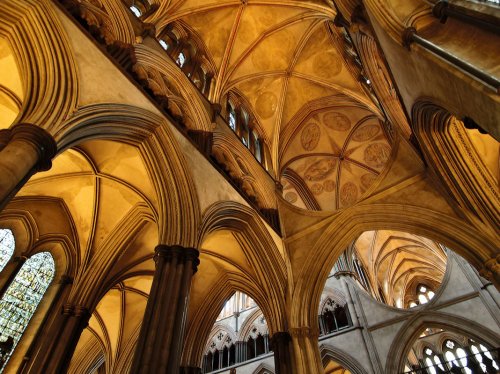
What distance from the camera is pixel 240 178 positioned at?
9.63 m

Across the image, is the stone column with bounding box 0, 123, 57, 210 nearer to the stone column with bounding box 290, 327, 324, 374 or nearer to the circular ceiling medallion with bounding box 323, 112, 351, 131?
the stone column with bounding box 290, 327, 324, 374

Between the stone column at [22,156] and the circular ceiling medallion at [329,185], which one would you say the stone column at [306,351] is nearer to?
the stone column at [22,156]

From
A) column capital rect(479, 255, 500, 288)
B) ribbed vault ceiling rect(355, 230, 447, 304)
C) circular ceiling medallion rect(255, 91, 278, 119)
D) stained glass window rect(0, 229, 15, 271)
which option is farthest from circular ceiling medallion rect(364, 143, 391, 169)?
stained glass window rect(0, 229, 15, 271)

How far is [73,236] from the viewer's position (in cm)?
941

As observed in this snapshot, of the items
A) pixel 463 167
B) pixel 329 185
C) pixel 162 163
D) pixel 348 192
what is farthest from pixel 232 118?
pixel 463 167

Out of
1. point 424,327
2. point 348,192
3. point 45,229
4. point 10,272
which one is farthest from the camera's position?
point 348,192

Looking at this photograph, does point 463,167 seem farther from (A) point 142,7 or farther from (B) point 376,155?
(A) point 142,7

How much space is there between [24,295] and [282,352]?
5.89 metres

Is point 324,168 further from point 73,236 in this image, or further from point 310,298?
point 73,236

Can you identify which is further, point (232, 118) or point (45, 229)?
point (232, 118)

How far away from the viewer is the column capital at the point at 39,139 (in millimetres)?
4641

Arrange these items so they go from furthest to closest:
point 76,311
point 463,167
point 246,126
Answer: point 246,126, point 76,311, point 463,167

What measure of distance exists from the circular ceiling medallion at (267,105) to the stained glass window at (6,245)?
8.26 m

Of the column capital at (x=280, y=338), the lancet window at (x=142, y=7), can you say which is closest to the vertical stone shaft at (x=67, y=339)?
the column capital at (x=280, y=338)
